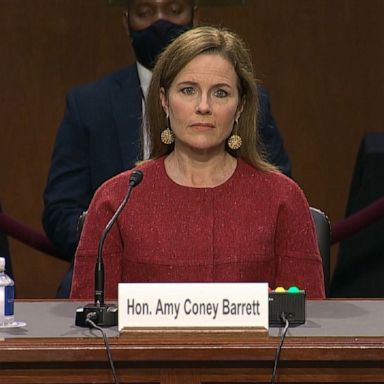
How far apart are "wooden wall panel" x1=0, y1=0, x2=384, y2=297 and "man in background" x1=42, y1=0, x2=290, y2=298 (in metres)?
1.17

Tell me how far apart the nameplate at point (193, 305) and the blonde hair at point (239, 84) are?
3.06ft

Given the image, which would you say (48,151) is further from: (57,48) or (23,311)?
(23,311)

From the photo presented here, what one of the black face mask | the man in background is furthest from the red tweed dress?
the black face mask

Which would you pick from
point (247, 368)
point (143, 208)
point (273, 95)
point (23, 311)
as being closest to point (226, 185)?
point (143, 208)

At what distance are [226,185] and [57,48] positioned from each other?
2467 millimetres

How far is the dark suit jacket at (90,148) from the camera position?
12.9 feet

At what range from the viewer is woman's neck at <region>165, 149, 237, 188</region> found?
9.89ft

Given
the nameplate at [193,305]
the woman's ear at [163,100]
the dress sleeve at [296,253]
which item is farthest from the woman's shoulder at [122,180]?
the nameplate at [193,305]

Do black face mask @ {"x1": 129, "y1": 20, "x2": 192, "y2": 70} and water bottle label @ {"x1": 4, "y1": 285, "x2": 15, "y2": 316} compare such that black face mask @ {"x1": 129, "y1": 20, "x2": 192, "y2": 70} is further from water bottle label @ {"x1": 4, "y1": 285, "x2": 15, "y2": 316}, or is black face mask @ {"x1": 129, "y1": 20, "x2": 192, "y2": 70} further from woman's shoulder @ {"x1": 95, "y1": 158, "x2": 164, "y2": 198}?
water bottle label @ {"x1": 4, "y1": 285, "x2": 15, "y2": 316}

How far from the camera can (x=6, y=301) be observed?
235 cm

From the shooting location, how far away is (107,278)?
289 centimetres

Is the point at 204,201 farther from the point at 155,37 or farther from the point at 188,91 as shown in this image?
the point at 155,37

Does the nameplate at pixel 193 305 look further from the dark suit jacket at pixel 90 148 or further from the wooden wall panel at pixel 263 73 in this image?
the wooden wall panel at pixel 263 73

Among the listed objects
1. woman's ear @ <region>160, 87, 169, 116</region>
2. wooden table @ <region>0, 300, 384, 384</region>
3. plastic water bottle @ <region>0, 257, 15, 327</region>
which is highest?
woman's ear @ <region>160, 87, 169, 116</region>
